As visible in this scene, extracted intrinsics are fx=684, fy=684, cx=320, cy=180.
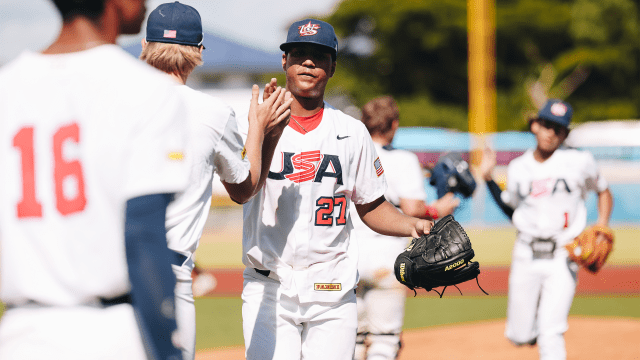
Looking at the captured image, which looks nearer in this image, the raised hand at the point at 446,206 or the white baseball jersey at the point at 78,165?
the white baseball jersey at the point at 78,165

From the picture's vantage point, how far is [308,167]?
3535 mm

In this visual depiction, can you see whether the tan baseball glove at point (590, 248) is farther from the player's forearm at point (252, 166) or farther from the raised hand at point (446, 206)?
the player's forearm at point (252, 166)

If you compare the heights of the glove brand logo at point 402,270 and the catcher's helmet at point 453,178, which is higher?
the catcher's helmet at point 453,178

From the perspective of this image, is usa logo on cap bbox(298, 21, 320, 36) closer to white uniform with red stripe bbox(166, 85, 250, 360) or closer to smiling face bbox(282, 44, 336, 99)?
smiling face bbox(282, 44, 336, 99)

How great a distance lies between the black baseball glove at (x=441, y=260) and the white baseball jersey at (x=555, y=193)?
271 cm

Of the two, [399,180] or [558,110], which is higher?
[558,110]

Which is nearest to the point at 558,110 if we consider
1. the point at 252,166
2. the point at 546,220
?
the point at 546,220

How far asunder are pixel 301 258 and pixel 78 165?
198cm

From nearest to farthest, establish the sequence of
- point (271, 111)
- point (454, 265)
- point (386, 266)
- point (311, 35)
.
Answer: point (271, 111), point (454, 265), point (311, 35), point (386, 266)

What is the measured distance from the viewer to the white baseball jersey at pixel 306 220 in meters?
3.48

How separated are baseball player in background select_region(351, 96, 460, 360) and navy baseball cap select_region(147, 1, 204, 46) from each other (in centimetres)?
230

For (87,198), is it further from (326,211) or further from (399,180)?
(399,180)

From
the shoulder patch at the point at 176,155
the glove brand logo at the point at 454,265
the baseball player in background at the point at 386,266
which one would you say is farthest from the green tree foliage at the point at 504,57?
the shoulder patch at the point at 176,155

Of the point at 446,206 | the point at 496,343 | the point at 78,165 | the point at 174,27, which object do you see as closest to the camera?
the point at 78,165
